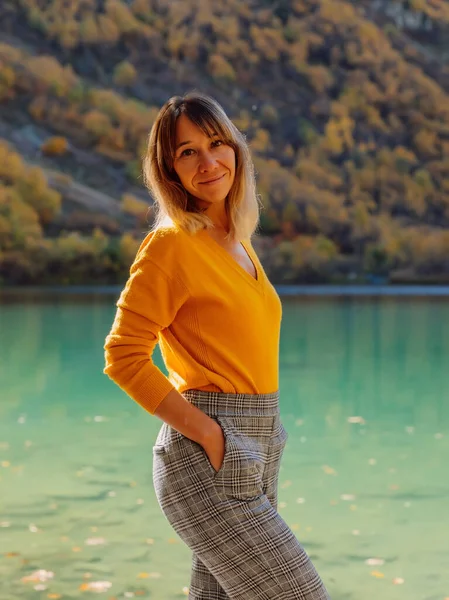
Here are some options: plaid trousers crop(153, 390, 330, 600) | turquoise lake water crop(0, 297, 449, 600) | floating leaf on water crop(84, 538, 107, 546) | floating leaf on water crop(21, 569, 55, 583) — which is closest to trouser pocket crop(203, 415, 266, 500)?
plaid trousers crop(153, 390, 330, 600)

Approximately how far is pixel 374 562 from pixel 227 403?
5.40 ft

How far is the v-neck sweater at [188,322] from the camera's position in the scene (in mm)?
1515

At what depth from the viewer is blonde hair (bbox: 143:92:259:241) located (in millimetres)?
1604

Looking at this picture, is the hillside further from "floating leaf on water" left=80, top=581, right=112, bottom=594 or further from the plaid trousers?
the plaid trousers

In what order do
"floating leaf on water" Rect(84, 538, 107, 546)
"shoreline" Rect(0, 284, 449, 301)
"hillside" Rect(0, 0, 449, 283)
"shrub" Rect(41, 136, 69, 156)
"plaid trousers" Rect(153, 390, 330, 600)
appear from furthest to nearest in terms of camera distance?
"shrub" Rect(41, 136, 69, 156)
"hillside" Rect(0, 0, 449, 283)
"shoreline" Rect(0, 284, 449, 301)
"floating leaf on water" Rect(84, 538, 107, 546)
"plaid trousers" Rect(153, 390, 330, 600)

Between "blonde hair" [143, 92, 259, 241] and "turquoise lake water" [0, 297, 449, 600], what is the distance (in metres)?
1.42

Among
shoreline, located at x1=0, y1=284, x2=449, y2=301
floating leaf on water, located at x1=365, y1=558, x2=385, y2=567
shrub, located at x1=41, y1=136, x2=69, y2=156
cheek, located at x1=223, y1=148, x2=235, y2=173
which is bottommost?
shoreline, located at x1=0, y1=284, x2=449, y2=301

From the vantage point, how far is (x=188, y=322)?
1.54m

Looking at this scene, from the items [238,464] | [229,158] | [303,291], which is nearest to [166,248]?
[229,158]

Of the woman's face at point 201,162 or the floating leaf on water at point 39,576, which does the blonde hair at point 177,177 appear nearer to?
the woman's face at point 201,162

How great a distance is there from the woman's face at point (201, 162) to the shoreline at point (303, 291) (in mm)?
18581

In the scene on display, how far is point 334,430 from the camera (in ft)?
17.5

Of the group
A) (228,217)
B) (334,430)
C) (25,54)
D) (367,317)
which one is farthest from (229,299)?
(25,54)

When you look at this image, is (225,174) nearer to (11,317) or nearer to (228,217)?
(228,217)
